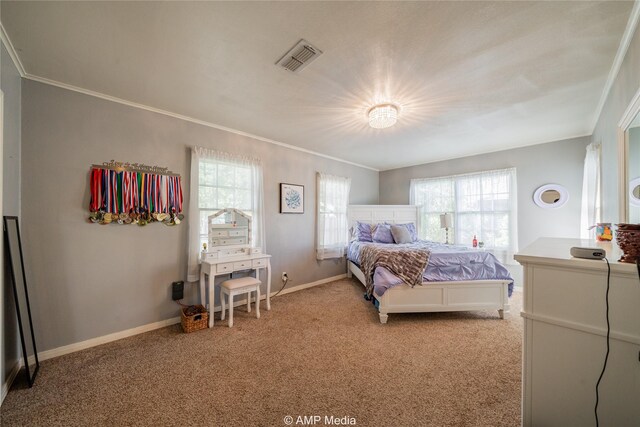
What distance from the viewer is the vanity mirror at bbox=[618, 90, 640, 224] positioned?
1.49m

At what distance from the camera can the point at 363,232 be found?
451cm

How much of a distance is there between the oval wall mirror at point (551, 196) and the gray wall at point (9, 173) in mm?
6105

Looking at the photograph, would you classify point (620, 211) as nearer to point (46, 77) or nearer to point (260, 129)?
point (260, 129)

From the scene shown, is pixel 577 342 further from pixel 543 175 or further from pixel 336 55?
pixel 543 175

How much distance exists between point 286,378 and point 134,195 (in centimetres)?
229

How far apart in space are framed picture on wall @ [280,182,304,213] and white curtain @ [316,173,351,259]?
1.33ft

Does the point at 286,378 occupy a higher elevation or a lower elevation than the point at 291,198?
lower

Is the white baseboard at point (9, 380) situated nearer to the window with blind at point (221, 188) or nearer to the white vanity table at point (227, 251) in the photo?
the white vanity table at point (227, 251)

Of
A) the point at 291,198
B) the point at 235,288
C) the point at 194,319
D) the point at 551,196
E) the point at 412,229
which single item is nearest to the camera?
the point at 194,319

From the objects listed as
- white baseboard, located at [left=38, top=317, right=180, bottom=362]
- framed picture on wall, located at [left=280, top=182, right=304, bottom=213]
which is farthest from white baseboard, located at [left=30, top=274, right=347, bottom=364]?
framed picture on wall, located at [left=280, top=182, right=304, bottom=213]

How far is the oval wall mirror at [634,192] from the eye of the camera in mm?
1490

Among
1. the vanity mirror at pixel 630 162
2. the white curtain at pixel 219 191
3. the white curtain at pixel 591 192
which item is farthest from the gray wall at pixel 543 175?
the white curtain at pixel 219 191

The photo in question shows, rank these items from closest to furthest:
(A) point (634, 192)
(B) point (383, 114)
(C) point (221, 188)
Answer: (A) point (634, 192) → (B) point (383, 114) → (C) point (221, 188)

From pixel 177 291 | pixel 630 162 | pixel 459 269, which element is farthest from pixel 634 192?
pixel 177 291
